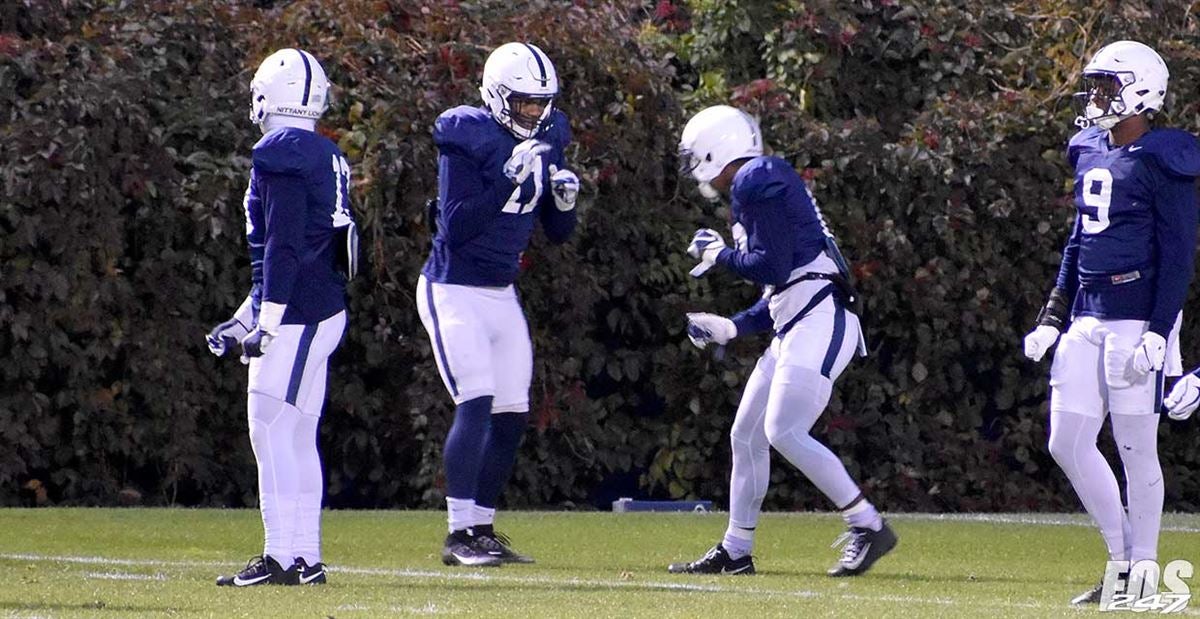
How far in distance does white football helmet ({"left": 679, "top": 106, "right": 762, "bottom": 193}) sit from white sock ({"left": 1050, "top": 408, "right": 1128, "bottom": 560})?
1.59m

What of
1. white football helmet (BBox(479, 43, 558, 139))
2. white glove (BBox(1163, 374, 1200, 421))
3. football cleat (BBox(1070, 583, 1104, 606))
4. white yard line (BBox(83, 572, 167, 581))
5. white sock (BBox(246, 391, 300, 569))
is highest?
white football helmet (BBox(479, 43, 558, 139))

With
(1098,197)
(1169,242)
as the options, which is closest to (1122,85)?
(1098,197)

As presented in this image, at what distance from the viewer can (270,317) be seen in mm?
6758

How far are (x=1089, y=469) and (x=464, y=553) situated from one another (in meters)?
2.28

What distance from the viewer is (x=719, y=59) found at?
12430 millimetres

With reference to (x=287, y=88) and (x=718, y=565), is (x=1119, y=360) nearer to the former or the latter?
(x=718, y=565)

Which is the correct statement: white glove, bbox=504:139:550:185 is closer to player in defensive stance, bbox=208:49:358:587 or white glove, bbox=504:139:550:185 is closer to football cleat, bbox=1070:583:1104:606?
player in defensive stance, bbox=208:49:358:587

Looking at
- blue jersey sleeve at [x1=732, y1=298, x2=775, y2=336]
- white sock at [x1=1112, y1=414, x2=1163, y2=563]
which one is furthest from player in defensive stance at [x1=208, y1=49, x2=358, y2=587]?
white sock at [x1=1112, y1=414, x2=1163, y2=563]

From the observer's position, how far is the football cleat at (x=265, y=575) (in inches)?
270

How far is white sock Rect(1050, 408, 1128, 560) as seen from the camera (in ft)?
22.6

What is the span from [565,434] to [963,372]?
7.44 ft

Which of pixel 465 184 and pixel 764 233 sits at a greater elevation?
pixel 465 184

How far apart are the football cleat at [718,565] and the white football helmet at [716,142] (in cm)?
135

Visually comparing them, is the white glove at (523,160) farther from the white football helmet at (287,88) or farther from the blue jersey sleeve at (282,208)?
the blue jersey sleeve at (282,208)
